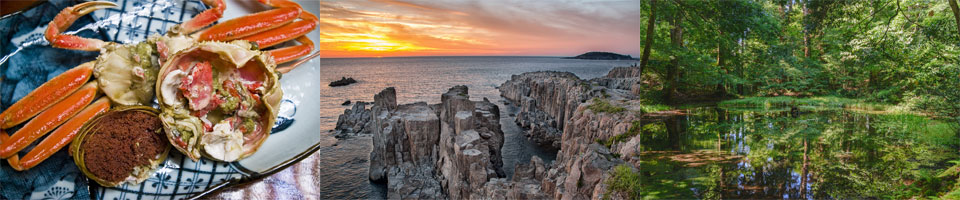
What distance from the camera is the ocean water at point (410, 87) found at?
286cm

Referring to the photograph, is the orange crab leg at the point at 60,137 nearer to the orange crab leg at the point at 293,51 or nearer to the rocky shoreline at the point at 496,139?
the orange crab leg at the point at 293,51

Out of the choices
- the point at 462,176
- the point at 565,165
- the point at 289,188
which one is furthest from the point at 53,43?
the point at 565,165

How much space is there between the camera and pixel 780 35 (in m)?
3.19

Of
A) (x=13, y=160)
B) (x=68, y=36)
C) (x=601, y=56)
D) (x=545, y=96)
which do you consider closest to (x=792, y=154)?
(x=601, y=56)

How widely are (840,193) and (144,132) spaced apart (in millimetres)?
4029

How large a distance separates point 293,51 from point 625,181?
2.08m

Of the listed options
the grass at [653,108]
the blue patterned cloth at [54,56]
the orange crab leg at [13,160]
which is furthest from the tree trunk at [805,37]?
the orange crab leg at [13,160]

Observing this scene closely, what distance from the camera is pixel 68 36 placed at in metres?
2.11

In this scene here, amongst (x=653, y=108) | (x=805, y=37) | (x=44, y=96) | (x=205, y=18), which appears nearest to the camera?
(x=44, y=96)

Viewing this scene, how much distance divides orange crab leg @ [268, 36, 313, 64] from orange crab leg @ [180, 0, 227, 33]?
0.29m

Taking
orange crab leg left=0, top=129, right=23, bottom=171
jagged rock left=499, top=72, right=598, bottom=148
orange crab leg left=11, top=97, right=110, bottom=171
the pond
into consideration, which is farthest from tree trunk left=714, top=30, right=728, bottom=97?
orange crab leg left=0, top=129, right=23, bottom=171

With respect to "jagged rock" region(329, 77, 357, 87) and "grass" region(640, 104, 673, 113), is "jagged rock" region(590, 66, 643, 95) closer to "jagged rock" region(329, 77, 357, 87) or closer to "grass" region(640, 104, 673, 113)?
"grass" region(640, 104, 673, 113)

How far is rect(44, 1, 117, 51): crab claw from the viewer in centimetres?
210

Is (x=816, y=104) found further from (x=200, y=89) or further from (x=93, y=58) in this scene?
(x=93, y=58)
